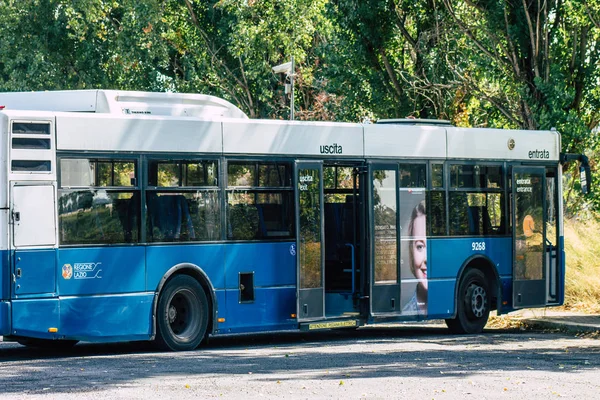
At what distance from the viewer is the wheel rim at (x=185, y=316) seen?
15.5 meters

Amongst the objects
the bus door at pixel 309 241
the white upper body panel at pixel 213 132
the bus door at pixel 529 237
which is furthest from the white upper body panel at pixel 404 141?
the bus door at pixel 529 237

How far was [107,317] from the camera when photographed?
14.6 m

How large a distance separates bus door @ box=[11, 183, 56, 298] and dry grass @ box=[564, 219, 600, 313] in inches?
439

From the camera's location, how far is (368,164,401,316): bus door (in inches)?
694

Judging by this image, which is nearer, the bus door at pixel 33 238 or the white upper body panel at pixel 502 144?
the bus door at pixel 33 238

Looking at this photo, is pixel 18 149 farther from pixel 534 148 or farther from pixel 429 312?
pixel 534 148

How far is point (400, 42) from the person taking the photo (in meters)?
30.4

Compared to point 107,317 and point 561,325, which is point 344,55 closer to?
point 561,325

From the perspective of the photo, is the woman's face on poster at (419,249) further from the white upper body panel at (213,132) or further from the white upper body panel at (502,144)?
the white upper body panel at (502,144)

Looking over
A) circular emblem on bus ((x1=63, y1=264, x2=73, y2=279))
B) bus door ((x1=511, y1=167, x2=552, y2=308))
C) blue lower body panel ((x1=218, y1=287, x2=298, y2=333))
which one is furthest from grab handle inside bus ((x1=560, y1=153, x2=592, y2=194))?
circular emblem on bus ((x1=63, y1=264, x2=73, y2=279))

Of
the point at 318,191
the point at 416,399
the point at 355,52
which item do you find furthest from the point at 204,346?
the point at 355,52

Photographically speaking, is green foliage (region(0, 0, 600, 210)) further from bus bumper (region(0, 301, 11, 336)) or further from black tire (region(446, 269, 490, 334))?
bus bumper (region(0, 301, 11, 336))

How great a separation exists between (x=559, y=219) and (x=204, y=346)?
7043 mm

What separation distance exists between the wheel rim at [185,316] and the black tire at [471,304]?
498cm
